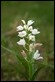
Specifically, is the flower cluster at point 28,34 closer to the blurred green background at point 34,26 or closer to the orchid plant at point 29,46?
the orchid plant at point 29,46

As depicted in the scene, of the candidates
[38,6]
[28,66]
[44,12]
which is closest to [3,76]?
[28,66]

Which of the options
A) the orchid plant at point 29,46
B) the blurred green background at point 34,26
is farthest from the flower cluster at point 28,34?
the blurred green background at point 34,26

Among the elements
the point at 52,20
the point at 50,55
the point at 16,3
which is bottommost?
the point at 50,55

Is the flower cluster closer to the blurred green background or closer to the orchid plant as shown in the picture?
the orchid plant

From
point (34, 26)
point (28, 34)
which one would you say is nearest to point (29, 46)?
point (28, 34)

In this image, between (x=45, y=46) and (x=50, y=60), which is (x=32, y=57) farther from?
(x=45, y=46)

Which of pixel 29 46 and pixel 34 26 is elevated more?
pixel 34 26

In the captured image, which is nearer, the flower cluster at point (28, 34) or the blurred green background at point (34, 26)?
the flower cluster at point (28, 34)

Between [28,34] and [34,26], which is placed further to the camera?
[34,26]

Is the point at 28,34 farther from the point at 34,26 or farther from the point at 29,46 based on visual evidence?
the point at 34,26
